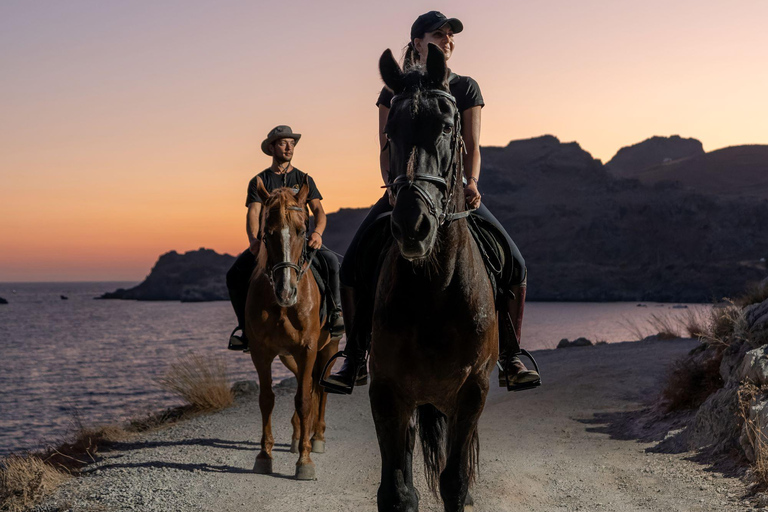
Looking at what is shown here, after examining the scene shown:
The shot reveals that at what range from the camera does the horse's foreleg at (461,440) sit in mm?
4387

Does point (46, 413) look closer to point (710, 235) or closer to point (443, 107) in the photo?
point (443, 107)

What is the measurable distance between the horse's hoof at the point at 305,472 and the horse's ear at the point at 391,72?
518 centimetres

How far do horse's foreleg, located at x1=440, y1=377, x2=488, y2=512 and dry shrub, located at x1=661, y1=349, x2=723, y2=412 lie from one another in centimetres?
651

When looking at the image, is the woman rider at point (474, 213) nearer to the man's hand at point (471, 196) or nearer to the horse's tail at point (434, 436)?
the man's hand at point (471, 196)

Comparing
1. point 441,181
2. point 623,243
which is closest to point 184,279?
point 623,243

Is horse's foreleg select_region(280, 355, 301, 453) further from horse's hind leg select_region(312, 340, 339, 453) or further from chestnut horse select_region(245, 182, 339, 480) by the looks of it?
horse's hind leg select_region(312, 340, 339, 453)

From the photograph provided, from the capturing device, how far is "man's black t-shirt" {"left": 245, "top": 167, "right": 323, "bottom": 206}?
8.77 meters

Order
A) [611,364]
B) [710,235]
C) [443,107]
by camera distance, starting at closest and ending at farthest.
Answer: [443,107] → [611,364] → [710,235]

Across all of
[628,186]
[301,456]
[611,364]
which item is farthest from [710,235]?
[301,456]

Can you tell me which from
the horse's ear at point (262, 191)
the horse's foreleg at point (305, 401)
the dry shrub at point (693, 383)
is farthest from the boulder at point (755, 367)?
the horse's ear at point (262, 191)

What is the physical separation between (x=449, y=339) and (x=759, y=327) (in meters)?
6.82

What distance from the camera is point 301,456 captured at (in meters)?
7.84

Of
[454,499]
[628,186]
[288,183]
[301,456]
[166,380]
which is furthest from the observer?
[628,186]

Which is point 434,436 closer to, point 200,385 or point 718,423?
point 718,423
